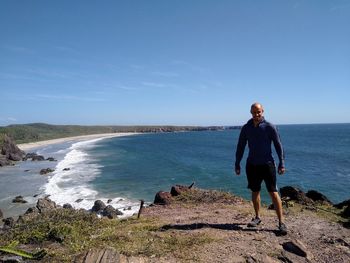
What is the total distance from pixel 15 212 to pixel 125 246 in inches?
752

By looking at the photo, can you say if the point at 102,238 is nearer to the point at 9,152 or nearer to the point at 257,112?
the point at 257,112

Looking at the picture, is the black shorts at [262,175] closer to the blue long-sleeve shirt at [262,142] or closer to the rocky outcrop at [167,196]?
the blue long-sleeve shirt at [262,142]

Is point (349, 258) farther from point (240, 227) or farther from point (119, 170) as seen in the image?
point (119, 170)

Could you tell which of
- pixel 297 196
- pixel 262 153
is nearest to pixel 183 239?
pixel 262 153

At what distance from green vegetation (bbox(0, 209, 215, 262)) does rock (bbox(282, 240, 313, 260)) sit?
1341 mm

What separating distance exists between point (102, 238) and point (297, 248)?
143 inches

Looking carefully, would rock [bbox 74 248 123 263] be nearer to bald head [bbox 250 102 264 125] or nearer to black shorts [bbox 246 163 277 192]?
black shorts [bbox 246 163 277 192]

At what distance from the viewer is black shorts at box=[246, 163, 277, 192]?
7.10m

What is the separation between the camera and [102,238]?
701 cm

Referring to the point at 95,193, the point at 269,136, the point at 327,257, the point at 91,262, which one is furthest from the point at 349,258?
the point at 95,193

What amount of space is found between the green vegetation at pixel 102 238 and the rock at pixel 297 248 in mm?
1341

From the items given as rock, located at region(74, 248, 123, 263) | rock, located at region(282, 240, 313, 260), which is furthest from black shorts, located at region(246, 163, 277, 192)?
rock, located at region(74, 248, 123, 263)

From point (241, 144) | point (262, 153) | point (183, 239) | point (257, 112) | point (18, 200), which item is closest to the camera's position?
point (183, 239)

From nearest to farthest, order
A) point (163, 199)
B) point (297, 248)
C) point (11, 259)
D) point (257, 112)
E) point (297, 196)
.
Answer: point (11, 259)
point (297, 248)
point (257, 112)
point (163, 199)
point (297, 196)
